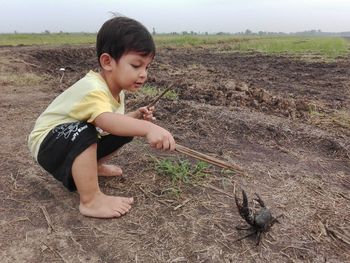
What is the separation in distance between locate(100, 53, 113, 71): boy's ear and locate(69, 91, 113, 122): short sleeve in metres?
0.16

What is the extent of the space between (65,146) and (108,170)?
0.54m

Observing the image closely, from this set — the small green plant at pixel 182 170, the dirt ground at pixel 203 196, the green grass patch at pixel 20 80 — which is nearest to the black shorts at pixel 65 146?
the dirt ground at pixel 203 196

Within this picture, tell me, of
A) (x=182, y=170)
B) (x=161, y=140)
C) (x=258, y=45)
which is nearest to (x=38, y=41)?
(x=258, y=45)

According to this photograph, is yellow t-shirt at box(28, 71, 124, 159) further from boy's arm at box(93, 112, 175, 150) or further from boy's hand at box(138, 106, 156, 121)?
boy's hand at box(138, 106, 156, 121)

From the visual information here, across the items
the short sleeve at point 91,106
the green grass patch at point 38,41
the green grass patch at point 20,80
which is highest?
the short sleeve at point 91,106

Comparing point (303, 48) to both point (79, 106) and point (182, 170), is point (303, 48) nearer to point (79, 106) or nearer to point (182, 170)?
point (182, 170)

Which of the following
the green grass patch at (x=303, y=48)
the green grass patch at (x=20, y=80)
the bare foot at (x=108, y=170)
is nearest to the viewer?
the bare foot at (x=108, y=170)

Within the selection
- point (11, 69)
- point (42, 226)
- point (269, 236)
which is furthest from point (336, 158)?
point (11, 69)

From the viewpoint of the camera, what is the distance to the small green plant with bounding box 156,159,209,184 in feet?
8.30

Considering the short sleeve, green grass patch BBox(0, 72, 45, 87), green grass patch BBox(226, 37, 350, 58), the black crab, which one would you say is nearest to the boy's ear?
the short sleeve

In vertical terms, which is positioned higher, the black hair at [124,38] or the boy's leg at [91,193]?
the black hair at [124,38]

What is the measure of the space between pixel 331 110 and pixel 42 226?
13.3ft

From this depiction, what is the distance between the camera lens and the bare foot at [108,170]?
256 centimetres

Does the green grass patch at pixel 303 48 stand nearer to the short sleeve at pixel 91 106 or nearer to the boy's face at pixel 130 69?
the boy's face at pixel 130 69
